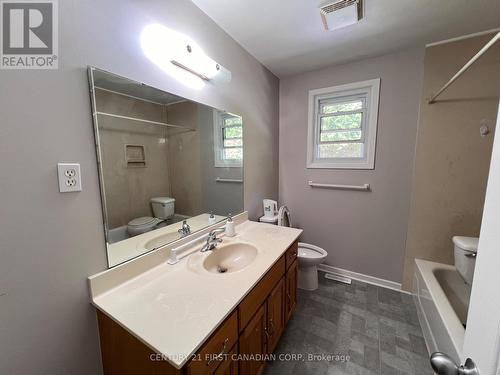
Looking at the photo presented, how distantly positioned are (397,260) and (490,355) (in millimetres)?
2025

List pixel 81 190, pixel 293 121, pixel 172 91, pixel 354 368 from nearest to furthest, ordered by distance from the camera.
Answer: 1. pixel 81 190
2. pixel 172 91
3. pixel 354 368
4. pixel 293 121

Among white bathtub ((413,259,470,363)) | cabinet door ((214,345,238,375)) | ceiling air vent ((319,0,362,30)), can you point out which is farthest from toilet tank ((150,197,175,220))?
white bathtub ((413,259,470,363))

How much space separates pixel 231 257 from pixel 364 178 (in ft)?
5.26

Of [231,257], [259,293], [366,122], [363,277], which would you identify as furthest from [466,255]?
[231,257]

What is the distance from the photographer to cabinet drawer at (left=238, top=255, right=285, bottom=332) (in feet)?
3.04

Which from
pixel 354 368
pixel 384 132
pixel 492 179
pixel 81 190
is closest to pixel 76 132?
pixel 81 190

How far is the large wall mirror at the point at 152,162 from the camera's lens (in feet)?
3.06

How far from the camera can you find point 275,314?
51.2 inches

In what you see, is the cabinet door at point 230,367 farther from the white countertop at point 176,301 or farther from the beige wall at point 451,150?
the beige wall at point 451,150

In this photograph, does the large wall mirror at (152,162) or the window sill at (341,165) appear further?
the window sill at (341,165)

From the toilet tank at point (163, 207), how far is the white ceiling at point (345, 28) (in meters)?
1.28

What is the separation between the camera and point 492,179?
0.43 m

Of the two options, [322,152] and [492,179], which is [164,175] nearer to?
[492,179]

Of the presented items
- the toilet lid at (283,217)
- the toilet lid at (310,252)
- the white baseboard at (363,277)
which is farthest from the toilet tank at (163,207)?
the white baseboard at (363,277)
